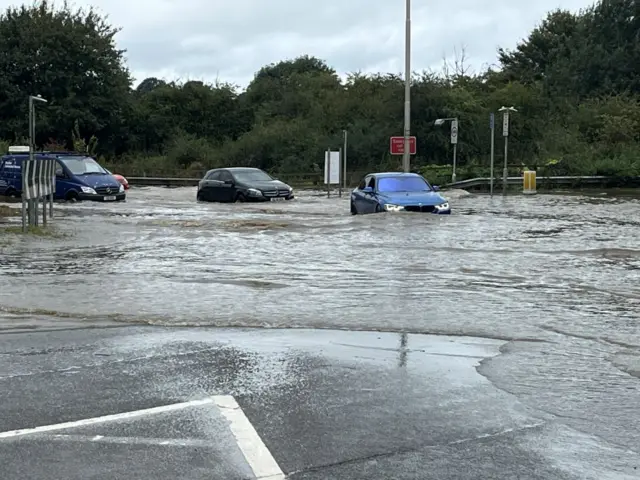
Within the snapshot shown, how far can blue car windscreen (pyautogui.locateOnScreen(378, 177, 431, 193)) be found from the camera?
72.3 ft

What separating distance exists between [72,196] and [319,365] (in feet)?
77.9

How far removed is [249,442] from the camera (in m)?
4.71

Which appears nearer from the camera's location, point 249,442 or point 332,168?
point 249,442

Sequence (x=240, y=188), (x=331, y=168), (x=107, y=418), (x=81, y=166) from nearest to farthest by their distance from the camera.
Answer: (x=107, y=418), (x=81, y=166), (x=240, y=188), (x=331, y=168)

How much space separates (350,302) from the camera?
9.37m

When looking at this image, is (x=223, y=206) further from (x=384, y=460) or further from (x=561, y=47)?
(x=561, y=47)

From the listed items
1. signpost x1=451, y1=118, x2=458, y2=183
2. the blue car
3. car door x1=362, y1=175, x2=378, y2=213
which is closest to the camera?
the blue car

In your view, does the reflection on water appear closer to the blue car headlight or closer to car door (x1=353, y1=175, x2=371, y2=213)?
the blue car headlight

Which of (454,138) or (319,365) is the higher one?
(454,138)

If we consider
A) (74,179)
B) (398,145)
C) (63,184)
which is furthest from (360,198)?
(63,184)

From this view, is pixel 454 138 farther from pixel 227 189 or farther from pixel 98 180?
pixel 98 180

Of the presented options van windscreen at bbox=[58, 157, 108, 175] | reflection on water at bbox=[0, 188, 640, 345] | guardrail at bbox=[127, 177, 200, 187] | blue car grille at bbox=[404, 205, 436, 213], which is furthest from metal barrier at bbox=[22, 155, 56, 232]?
guardrail at bbox=[127, 177, 200, 187]

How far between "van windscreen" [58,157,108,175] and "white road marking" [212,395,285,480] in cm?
2488

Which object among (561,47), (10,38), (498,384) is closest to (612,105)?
(561,47)
